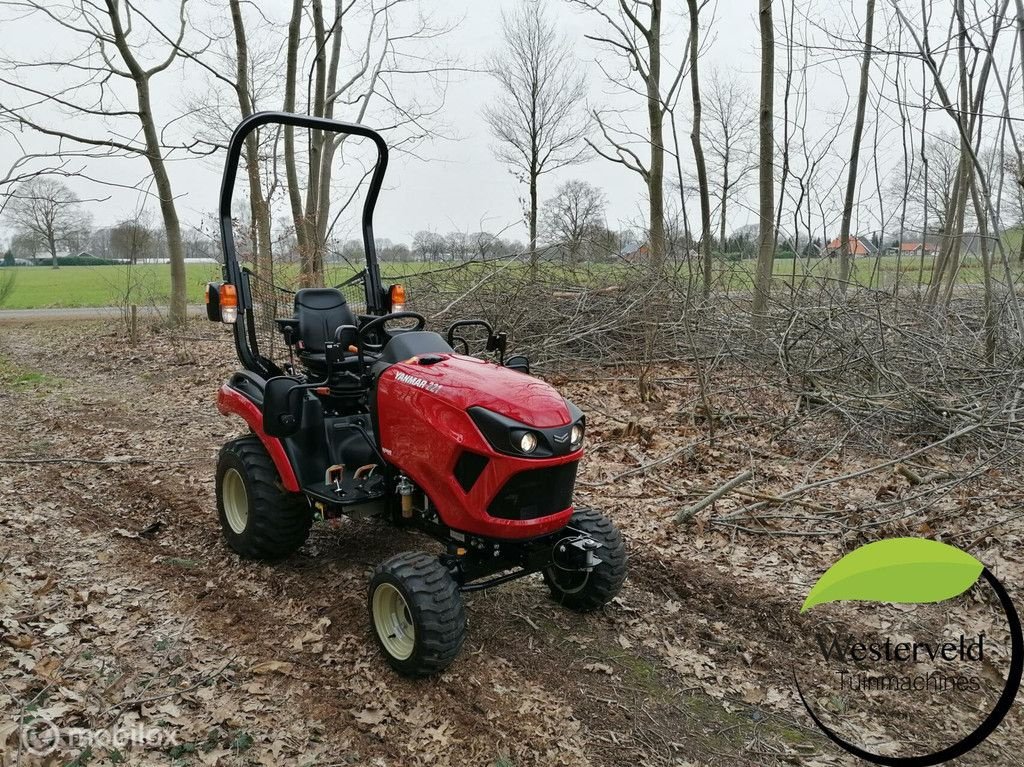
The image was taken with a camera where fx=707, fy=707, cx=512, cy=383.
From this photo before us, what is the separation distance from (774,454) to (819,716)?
3124 mm

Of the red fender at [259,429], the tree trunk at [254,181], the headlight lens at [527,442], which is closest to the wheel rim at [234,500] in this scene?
the red fender at [259,429]

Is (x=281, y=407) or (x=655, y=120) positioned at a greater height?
(x=655, y=120)

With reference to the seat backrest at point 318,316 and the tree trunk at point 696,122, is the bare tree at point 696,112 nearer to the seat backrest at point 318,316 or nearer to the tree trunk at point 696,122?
the tree trunk at point 696,122

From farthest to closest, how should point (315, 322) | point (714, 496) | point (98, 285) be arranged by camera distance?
point (98, 285) → point (714, 496) → point (315, 322)

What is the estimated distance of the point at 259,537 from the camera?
3.77 meters

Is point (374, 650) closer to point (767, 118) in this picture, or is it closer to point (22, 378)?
point (767, 118)

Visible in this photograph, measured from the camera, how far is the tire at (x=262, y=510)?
12.2ft

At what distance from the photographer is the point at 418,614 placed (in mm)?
2703

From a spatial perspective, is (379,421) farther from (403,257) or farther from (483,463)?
(403,257)

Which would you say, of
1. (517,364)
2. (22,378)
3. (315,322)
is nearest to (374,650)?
(517,364)

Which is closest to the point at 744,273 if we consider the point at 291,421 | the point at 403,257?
the point at 403,257

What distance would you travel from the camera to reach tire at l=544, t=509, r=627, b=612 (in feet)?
10.7

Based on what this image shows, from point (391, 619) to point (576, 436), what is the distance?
3.66 feet

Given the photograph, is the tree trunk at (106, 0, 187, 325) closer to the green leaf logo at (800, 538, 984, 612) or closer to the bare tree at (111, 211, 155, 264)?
the bare tree at (111, 211, 155, 264)
